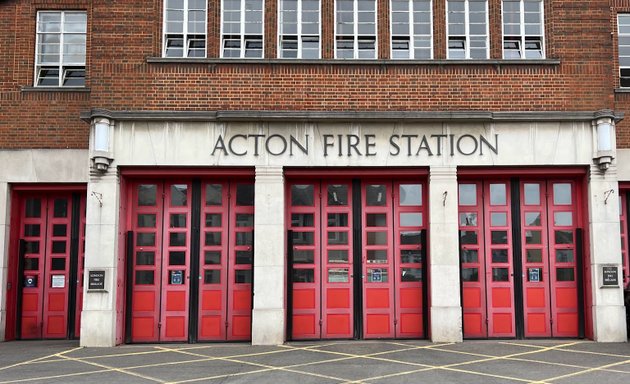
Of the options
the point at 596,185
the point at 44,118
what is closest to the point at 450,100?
the point at 596,185

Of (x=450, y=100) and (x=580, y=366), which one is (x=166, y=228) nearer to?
(x=450, y=100)

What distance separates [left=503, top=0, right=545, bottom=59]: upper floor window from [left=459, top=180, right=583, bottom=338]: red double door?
2649 mm

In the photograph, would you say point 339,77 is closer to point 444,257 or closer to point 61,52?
point 444,257

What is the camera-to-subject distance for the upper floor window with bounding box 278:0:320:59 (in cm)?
1295

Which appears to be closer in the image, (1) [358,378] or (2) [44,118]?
(1) [358,378]

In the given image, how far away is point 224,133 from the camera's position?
12.4 metres

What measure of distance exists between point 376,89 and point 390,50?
0.91m

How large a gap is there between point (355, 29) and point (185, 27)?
11.3 feet

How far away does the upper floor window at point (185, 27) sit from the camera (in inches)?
508

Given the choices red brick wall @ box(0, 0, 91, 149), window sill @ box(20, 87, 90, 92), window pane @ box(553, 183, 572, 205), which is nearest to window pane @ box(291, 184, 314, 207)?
red brick wall @ box(0, 0, 91, 149)

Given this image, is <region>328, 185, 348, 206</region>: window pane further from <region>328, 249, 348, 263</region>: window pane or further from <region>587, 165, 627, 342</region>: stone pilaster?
<region>587, 165, 627, 342</region>: stone pilaster

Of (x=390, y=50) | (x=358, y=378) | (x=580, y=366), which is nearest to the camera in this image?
(x=358, y=378)

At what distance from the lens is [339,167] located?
41.0 feet

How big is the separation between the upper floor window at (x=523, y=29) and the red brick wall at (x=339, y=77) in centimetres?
22
